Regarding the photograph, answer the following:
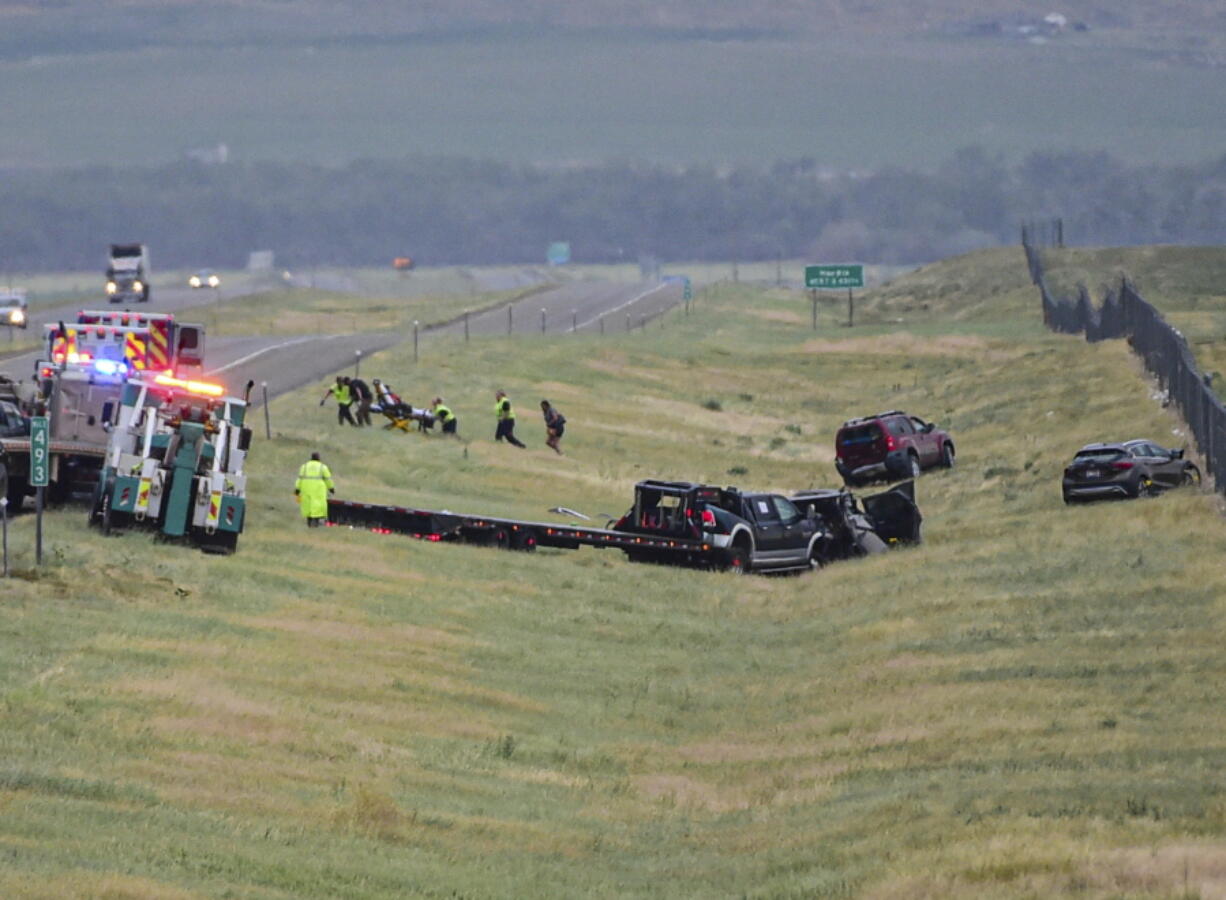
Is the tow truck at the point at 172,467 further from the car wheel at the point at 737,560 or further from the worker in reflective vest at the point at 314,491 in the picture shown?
the car wheel at the point at 737,560

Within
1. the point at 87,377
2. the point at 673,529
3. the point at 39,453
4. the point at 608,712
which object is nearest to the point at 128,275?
the point at 673,529

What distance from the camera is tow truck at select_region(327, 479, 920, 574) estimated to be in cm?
4044

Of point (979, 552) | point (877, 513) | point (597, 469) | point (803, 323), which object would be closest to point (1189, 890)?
point (979, 552)

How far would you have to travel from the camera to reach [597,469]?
194 feet

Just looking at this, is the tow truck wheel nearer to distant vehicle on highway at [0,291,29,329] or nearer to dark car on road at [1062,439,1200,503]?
dark car on road at [1062,439,1200,503]

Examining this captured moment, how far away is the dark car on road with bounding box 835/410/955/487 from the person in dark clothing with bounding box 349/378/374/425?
1194 cm

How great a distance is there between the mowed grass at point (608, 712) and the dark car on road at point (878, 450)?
445 centimetres

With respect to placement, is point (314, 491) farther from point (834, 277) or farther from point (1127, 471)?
point (834, 277)

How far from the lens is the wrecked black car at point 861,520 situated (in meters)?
42.1

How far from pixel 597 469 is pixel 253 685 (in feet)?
113

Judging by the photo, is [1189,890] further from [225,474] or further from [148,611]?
[225,474]

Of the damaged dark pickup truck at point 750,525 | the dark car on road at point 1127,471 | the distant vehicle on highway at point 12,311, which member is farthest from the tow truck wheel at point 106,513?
the distant vehicle on highway at point 12,311

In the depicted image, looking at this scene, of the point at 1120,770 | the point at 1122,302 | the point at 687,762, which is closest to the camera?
the point at 1120,770

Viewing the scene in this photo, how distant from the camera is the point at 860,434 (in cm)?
5559
